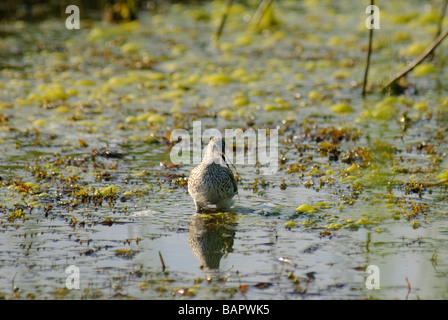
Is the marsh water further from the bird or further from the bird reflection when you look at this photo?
the bird

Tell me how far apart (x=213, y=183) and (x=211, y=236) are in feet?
1.85

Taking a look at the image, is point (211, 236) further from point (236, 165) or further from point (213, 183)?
point (236, 165)

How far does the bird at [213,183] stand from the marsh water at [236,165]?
0.19 m

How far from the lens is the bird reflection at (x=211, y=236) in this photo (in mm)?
5688

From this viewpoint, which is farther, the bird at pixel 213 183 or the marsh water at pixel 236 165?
the bird at pixel 213 183

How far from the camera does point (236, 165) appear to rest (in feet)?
26.8

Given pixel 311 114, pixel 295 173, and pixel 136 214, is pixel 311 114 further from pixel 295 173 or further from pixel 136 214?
pixel 136 214

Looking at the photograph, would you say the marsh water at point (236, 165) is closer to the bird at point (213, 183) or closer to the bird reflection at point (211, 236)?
the bird reflection at point (211, 236)

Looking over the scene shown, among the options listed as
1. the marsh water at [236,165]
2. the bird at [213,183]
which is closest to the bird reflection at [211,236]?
the marsh water at [236,165]

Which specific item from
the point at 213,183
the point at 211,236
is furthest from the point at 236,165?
the point at 211,236

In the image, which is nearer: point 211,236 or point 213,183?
point 211,236

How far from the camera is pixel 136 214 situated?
21.6 ft

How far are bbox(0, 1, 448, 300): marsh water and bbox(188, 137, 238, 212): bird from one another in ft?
0.62
